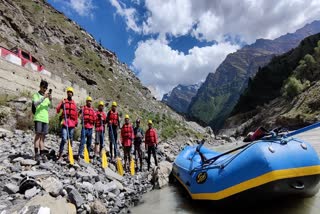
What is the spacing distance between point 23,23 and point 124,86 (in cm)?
2111

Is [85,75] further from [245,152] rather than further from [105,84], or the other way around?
[245,152]

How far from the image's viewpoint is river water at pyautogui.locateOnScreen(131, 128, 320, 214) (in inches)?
275

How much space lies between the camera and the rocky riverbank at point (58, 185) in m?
6.02

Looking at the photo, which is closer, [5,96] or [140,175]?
[140,175]

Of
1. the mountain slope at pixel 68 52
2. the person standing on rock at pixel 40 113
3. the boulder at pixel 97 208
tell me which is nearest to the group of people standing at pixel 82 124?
the person standing on rock at pixel 40 113

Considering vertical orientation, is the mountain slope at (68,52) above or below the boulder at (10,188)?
above

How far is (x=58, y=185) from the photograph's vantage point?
700cm

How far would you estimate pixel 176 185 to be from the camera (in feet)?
37.4

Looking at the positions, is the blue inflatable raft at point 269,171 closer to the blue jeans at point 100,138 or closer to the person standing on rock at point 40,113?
the person standing on rock at point 40,113

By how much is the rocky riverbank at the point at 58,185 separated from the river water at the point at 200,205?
464mm

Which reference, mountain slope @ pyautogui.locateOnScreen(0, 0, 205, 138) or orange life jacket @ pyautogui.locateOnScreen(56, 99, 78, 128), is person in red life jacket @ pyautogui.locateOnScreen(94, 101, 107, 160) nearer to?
orange life jacket @ pyautogui.locateOnScreen(56, 99, 78, 128)

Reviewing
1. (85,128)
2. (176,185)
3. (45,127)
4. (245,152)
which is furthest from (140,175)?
(245,152)

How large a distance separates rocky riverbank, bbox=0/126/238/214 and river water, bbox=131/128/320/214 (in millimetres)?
464

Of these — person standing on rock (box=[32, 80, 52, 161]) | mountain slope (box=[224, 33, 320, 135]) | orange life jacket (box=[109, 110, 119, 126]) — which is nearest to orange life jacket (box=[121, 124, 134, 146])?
orange life jacket (box=[109, 110, 119, 126])
